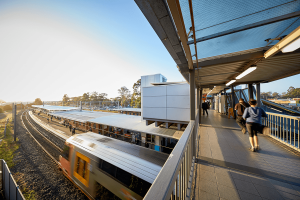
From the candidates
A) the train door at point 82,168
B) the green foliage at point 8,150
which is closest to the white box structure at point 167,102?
the train door at point 82,168

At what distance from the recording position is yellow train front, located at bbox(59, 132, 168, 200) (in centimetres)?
327

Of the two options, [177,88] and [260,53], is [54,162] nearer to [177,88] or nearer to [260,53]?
[177,88]

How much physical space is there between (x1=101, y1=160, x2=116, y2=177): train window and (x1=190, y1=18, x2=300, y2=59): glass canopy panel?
5.08 m

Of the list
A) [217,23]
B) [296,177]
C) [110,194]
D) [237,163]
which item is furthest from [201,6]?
[110,194]

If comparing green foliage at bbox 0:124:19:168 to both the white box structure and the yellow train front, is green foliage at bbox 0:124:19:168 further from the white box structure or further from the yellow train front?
the white box structure

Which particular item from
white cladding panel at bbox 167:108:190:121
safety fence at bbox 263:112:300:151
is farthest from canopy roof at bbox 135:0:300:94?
white cladding panel at bbox 167:108:190:121

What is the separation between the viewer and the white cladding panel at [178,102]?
5.76 m

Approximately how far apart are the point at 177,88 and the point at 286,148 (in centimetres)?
453

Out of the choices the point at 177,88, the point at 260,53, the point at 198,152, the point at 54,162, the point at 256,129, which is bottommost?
the point at 54,162

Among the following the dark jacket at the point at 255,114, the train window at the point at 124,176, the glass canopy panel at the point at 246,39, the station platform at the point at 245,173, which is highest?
the glass canopy panel at the point at 246,39

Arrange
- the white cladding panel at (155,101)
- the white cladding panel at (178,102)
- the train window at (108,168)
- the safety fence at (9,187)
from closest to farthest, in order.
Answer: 1. the train window at (108,168)
2. the safety fence at (9,187)
3. the white cladding panel at (178,102)
4. the white cladding panel at (155,101)

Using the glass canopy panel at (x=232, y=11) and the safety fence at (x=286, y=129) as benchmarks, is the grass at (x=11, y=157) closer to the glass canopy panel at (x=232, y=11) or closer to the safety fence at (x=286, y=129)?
the glass canopy panel at (x=232, y=11)

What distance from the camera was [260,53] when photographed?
8.81 feet

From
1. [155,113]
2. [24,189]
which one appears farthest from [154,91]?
[24,189]
